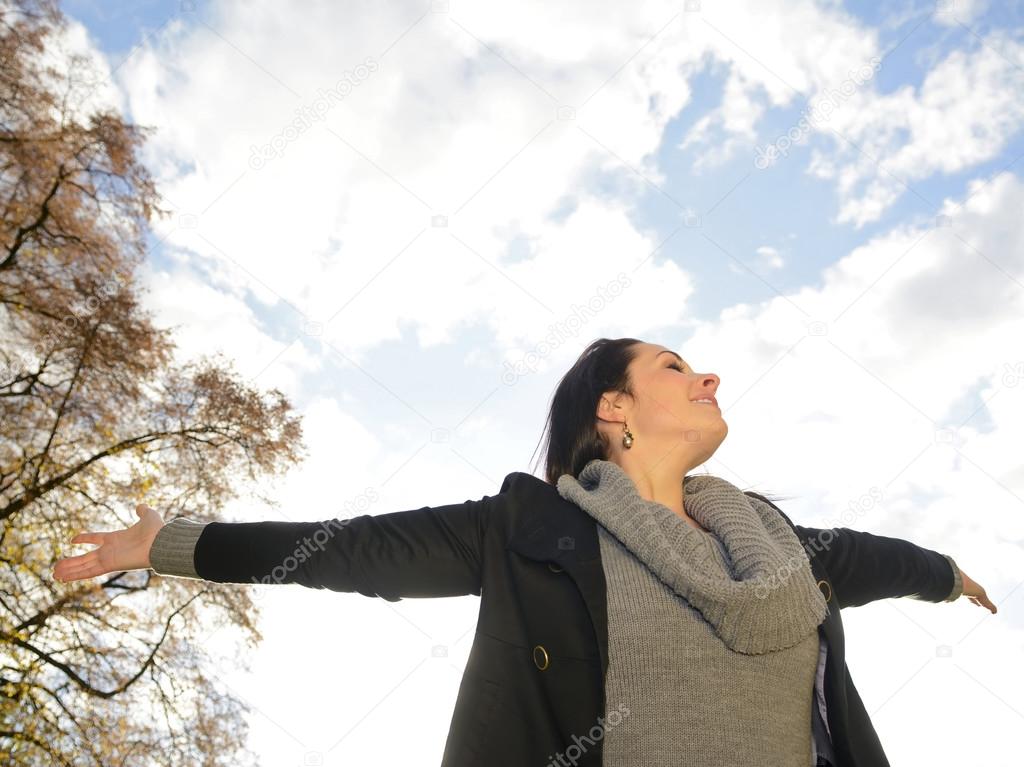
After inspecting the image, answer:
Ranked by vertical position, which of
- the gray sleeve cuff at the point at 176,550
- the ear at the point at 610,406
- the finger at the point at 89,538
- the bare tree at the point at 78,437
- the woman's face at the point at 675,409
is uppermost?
the bare tree at the point at 78,437

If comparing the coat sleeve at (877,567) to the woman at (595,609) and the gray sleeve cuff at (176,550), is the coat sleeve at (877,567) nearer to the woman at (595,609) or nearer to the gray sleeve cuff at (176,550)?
the woman at (595,609)

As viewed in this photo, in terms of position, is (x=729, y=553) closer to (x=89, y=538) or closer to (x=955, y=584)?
(x=955, y=584)

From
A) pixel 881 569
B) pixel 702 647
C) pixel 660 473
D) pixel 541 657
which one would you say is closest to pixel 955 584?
pixel 881 569

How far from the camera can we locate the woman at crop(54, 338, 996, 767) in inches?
83.0

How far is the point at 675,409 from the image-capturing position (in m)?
2.86

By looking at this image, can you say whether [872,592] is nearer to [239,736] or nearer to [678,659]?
[678,659]

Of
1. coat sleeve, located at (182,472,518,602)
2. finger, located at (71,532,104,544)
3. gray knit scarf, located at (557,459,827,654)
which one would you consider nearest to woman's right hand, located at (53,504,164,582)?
finger, located at (71,532,104,544)

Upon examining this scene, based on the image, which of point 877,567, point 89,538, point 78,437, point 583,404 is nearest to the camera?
point 89,538

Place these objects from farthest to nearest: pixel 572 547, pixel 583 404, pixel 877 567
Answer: pixel 583 404
pixel 877 567
pixel 572 547

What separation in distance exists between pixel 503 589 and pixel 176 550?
92 cm

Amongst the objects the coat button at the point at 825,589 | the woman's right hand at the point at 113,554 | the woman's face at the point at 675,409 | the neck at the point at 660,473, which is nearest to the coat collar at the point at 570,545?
the neck at the point at 660,473

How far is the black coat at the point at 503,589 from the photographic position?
2.10 meters

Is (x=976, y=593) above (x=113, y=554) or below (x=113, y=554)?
below

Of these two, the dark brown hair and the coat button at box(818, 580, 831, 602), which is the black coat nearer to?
the coat button at box(818, 580, 831, 602)
